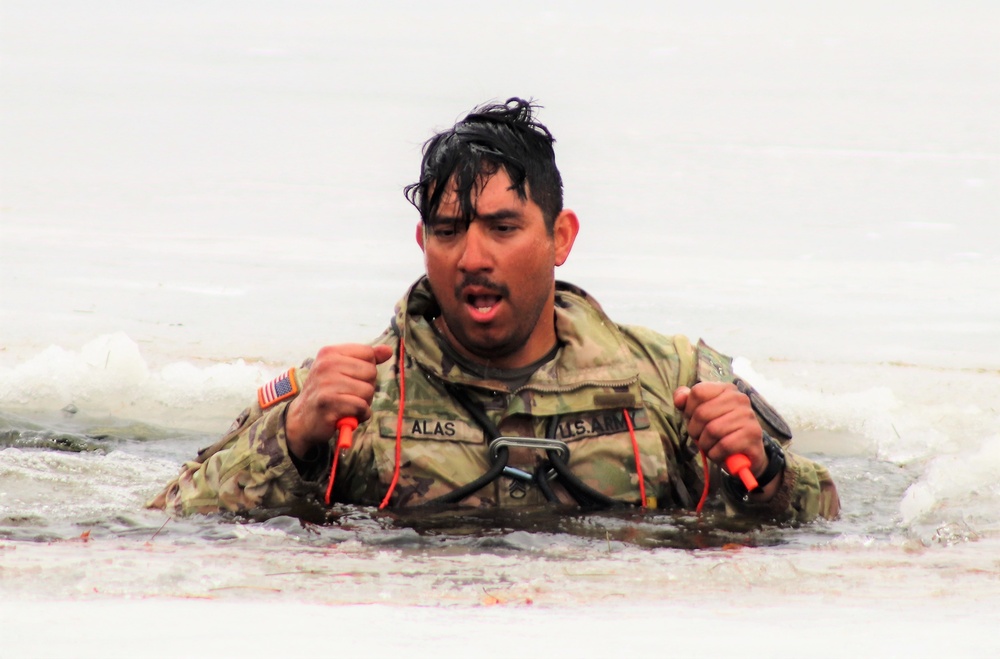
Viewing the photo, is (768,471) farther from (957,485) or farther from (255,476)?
(255,476)

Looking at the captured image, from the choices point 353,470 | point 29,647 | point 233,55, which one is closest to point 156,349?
point 353,470

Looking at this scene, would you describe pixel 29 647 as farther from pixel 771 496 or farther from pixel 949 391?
pixel 949 391

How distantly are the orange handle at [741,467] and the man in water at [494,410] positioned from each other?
0.29ft

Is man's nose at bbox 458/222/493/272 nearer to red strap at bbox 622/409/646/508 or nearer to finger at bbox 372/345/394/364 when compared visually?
finger at bbox 372/345/394/364

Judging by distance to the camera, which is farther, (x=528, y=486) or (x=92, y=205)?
(x=92, y=205)

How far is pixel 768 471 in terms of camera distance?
12.4 ft

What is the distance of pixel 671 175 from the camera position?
1157 centimetres

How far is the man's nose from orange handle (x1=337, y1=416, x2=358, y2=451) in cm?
53

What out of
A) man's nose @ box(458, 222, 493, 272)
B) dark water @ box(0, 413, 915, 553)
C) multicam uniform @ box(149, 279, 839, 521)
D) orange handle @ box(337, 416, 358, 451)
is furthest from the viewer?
multicam uniform @ box(149, 279, 839, 521)

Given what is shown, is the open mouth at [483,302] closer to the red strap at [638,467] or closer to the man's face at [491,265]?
the man's face at [491,265]

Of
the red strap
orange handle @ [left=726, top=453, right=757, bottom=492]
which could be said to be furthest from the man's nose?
orange handle @ [left=726, top=453, right=757, bottom=492]

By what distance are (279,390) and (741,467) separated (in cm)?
134

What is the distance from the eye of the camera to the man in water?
3812mm

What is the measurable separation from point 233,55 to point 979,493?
1399 cm
